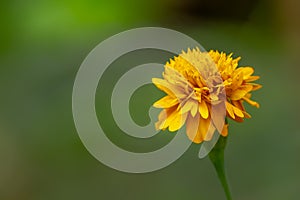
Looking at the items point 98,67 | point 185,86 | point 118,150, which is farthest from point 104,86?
point 185,86

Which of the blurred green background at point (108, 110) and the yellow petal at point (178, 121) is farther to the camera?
the blurred green background at point (108, 110)

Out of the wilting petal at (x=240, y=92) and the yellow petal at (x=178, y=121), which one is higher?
the wilting petal at (x=240, y=92)

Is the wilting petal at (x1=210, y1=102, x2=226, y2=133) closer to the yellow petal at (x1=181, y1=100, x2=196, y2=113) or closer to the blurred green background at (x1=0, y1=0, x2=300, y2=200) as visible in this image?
the yellow petal at (x1=181, y1=100, x2=196, y2=113)

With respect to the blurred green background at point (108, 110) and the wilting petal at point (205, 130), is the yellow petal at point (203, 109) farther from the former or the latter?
the blurred green background at point (108, 110)

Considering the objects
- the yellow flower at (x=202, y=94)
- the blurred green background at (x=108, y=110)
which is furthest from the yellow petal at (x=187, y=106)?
the blurred green background at (x=108, y=110)

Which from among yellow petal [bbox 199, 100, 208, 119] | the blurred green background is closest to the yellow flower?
yellow petal [bbox 199, 100, 208, 119]

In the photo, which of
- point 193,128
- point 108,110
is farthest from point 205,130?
point 108,110
